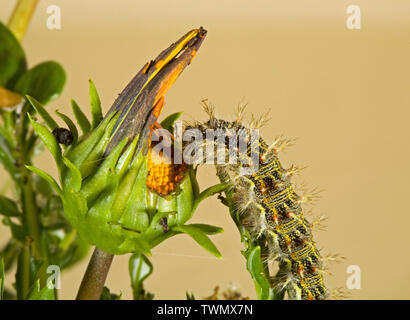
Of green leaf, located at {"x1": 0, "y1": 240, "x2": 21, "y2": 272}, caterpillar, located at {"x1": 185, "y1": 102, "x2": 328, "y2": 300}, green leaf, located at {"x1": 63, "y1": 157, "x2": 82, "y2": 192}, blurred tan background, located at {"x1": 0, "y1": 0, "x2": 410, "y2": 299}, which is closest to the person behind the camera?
green leaf, located at {"x1": 63, "y1": 157, "x2": 82, "y2": 192}

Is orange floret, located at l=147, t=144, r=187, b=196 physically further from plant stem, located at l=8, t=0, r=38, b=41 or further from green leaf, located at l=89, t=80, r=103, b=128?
plant stem, located at l=8, t=0, r=38, b=41

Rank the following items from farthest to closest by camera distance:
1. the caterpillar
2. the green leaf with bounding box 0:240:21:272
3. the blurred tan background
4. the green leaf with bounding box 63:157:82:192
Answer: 1. the blurred tan background
2. the green leaf with bounding box 0:240:21:272
3. the caterpillar
4. the green leaf with bounding box 63:157:82:192

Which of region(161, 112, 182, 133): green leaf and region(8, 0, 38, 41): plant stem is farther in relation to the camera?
region(8, 0, 38, 41): plant stem

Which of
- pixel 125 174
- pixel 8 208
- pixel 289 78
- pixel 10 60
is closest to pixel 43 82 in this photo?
pixel 10 60

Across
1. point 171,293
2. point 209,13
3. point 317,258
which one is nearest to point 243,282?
point 171,293

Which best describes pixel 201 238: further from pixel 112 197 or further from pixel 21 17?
pixel 21 17

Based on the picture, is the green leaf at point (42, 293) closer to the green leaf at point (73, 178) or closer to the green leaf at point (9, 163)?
the green leaf at point (73, 178)

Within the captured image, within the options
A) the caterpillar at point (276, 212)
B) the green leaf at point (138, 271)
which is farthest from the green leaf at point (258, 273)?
the green leaf at point (138, 271)

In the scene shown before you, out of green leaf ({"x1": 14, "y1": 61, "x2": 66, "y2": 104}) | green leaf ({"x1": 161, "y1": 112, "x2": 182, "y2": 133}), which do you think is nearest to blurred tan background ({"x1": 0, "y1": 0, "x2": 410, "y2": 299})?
green leaf ({"x1": 14, "y1": 61, "x2": 66, "y2": 104})
